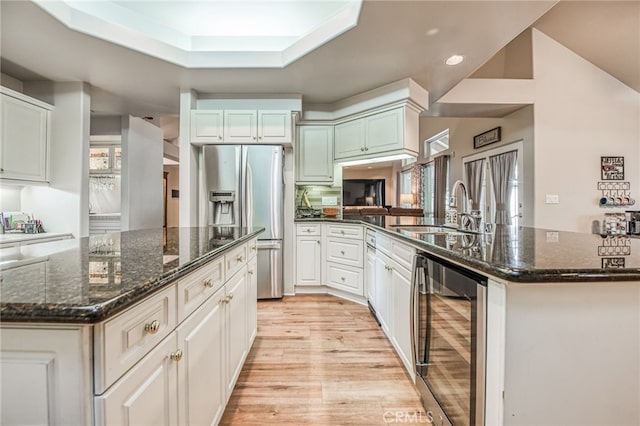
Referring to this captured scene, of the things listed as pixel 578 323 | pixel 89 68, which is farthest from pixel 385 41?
pixel 89 68

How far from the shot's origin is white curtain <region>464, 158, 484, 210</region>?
5105 mm

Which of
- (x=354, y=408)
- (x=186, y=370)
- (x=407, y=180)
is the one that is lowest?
(x=354, y=408)

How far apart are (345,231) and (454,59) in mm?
2022

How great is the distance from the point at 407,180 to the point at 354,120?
5.70 meters

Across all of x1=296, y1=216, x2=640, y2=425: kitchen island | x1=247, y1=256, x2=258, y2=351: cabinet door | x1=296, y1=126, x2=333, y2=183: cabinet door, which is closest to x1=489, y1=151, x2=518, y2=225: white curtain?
x1=296, y1=126, x2=333, y2=183: cabinet door

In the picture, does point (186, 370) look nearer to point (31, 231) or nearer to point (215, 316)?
point (215, 316)

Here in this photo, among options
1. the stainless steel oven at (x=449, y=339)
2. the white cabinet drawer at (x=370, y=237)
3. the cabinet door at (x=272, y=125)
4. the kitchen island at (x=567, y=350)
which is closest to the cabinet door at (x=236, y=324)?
the stainless steel oven at (x=449, y=339)

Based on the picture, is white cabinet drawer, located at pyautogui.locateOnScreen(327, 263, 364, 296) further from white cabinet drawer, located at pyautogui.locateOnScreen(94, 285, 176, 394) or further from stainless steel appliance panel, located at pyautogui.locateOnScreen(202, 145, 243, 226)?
white cabinet drawer, located at pyautogui.locateOnScreen(94, 285, 176, 394)

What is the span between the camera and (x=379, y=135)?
130 inches

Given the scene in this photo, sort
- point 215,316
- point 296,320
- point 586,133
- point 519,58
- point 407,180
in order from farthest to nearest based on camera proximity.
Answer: point 407,180 → point 519,58 → point 586,133 → point 296,320 → point 215,316

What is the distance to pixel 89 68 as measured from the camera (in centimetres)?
282

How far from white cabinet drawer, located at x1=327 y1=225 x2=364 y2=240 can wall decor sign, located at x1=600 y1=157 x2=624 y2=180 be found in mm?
3689

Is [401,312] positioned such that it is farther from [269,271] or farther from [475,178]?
[475,178]

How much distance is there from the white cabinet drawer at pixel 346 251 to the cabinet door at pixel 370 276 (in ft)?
0.43
